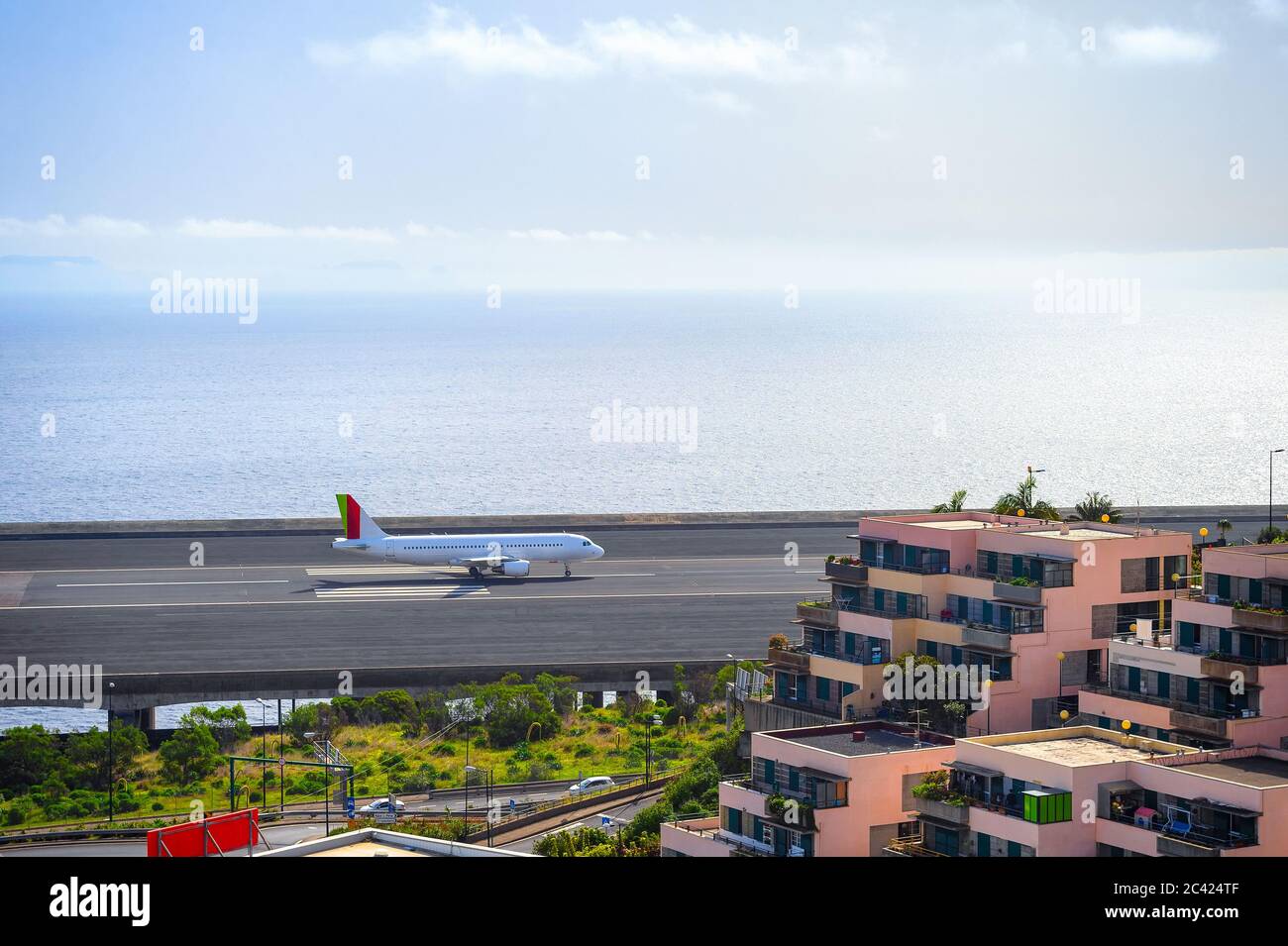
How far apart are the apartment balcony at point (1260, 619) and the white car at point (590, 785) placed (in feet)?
104

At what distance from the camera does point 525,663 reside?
321 feet

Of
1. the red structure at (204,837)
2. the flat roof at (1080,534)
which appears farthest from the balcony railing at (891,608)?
the red structure at (204,837)

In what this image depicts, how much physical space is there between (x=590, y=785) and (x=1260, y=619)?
33.8m

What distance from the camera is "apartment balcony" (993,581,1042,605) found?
207 ft

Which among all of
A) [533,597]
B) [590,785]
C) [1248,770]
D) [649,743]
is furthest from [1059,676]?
[533,597]

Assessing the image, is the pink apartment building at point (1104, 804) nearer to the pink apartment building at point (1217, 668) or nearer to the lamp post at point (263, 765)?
the pink apartment building at point (1217, 668)

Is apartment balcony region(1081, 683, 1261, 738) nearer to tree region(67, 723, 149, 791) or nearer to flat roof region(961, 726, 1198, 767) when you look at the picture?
flat roof region(961, 726, 1198, 767)

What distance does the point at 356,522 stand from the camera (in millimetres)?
126312

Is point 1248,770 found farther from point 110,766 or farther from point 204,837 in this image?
point 110,766

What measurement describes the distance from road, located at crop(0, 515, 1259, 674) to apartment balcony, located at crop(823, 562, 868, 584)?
28.9 meters

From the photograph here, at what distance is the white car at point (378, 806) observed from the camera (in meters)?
73.0

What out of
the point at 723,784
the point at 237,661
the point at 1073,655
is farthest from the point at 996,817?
the point at 237,661

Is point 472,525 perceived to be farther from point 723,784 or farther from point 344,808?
point 723,784
